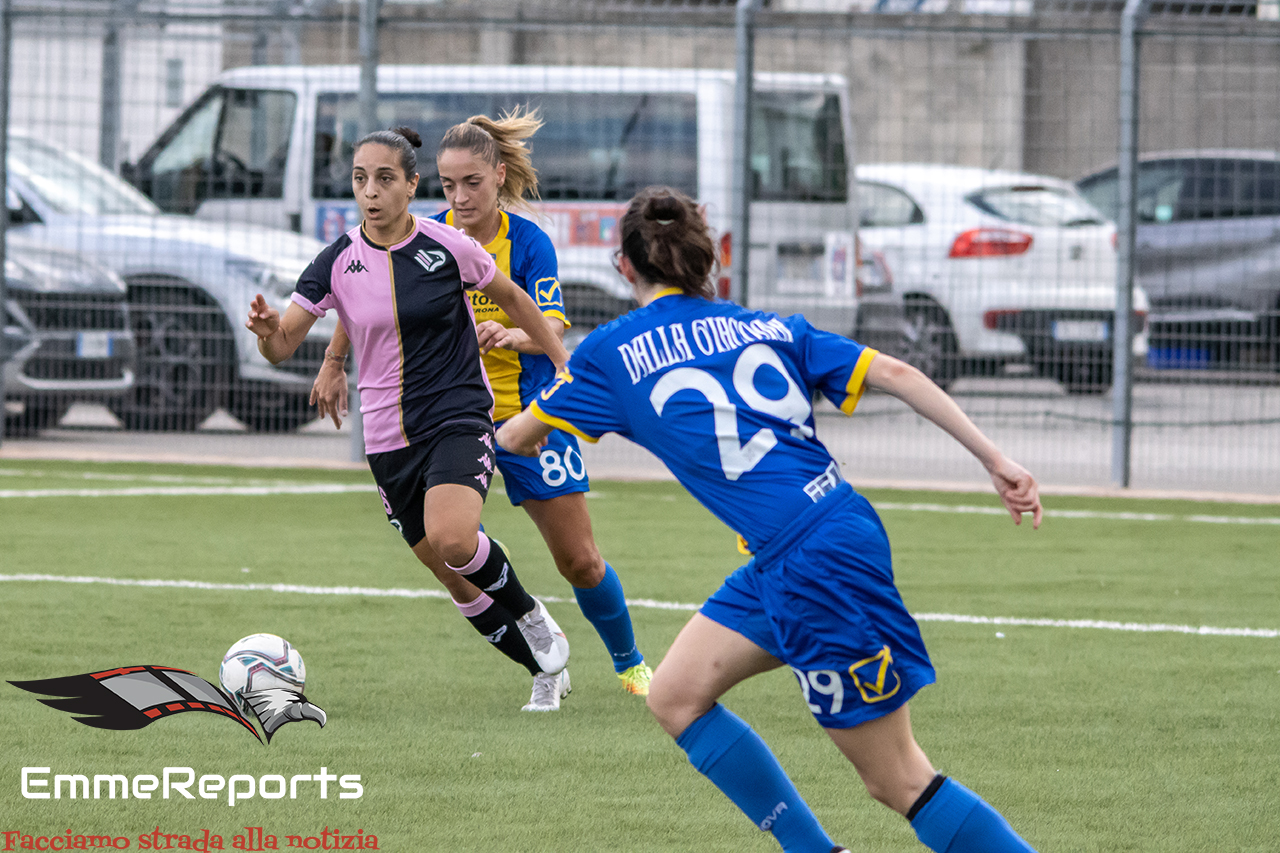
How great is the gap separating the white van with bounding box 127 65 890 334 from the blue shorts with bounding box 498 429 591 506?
5889 mm

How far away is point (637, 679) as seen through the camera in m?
5.54

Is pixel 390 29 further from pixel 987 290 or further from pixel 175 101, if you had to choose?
pixel 987 290

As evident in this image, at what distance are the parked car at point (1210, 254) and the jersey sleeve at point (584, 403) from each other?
24.4 feet

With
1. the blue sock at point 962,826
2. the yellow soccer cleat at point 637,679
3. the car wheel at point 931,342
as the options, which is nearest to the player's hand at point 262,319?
the yellow soccer cleat at point 637,679

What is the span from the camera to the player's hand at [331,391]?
522cm

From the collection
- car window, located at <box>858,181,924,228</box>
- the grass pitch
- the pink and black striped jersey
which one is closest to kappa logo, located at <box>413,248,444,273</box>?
the pink and black striped jersey

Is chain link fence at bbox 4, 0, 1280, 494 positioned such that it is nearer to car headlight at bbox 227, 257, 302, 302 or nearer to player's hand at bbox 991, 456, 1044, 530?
car headlight at bbox 227, 257, 302, 302

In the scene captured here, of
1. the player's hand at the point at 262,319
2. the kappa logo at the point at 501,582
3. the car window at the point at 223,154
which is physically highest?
the car window at the point at 223,154

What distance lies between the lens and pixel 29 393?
37.9 feet

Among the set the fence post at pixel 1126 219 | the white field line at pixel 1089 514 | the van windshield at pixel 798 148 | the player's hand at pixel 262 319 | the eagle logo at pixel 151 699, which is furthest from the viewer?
the van windshield at pixel 798 148

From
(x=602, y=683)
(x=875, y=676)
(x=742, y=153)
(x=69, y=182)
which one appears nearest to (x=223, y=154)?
(x=69, y=182)

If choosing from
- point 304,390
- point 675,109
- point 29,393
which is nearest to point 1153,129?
point 675,109

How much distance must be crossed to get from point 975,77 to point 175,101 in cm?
536

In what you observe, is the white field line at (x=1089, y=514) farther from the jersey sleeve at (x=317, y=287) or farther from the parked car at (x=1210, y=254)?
the jersey sleeve at (x=317, y=287)
